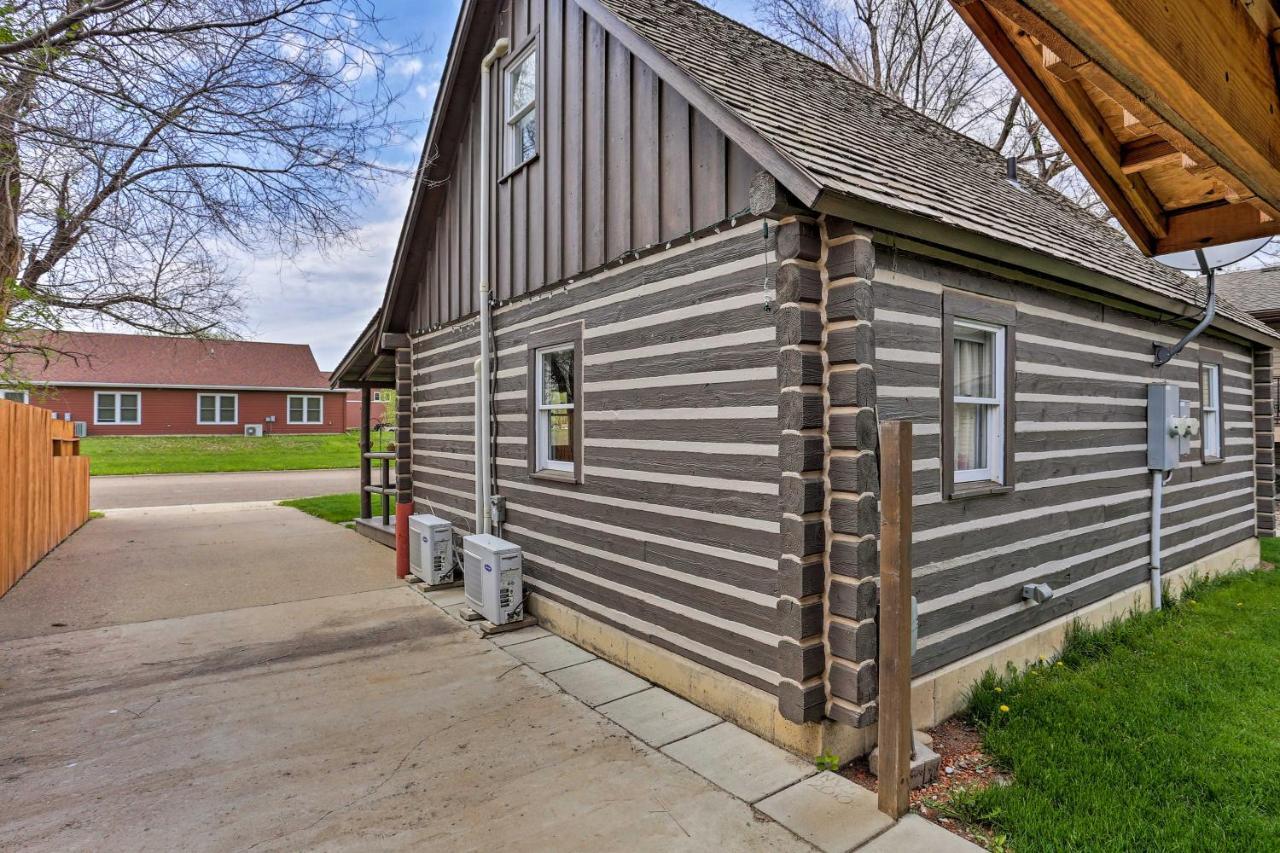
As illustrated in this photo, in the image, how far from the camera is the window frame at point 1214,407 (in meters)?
7.25

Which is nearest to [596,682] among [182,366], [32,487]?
[32,487]

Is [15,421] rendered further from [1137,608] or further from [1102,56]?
[1137,608]

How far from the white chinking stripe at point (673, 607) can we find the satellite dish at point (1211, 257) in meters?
2.83

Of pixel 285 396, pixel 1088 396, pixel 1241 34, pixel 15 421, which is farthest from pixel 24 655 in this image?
pixel 285 396

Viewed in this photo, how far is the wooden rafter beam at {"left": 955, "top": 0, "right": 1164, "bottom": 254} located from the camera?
183cm

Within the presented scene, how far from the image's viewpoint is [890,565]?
10.0 feet

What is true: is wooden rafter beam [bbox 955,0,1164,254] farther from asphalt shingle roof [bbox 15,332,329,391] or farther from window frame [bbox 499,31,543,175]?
asphalt shingle roof [bbox 15,332,329,391]

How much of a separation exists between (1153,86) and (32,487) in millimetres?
10733

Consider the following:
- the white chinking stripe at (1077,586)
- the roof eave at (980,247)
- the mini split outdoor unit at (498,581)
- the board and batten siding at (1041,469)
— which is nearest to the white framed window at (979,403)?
the board and batten siding at (1041,469)

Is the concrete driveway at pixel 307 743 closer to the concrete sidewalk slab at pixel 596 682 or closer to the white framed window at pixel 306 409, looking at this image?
the concrete sidewalk slab at pixel 596 682

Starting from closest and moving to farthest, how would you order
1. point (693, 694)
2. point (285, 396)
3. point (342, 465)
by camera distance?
point (693, 694) → point (342, 465) → point (285, 396)

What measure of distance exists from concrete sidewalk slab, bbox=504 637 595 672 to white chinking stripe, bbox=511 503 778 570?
3.24 ft

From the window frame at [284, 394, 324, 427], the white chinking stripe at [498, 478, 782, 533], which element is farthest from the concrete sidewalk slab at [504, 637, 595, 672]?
the window frame at [284, 394, 324, 427]

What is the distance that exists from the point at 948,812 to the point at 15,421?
9.43 m
